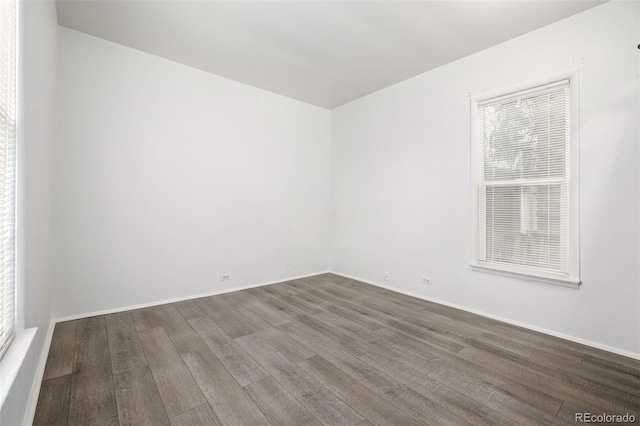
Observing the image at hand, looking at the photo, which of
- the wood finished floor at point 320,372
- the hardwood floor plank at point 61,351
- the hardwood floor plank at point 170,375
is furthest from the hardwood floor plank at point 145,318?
the hardwood floor plank at point 61,351

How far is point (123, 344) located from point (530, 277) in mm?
3994

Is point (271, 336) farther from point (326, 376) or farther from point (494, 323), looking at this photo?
point (494, 323)

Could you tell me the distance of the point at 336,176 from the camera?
17.3 feet

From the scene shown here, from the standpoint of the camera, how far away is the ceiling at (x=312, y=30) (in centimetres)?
258

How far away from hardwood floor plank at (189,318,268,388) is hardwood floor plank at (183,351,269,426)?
0.17ft

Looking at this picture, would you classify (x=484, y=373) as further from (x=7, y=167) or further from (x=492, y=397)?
(x=7, y=167)

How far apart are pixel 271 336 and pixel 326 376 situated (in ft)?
2.68

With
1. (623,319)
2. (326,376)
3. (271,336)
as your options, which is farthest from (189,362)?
(623,319)

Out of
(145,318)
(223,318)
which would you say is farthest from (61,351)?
(223,318)

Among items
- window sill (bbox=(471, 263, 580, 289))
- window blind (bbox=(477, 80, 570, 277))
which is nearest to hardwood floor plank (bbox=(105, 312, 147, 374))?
window sill (bbox=(471, 263, 580, 289))

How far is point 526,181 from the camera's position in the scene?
2953mm

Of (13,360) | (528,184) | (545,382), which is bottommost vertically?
(545,382)

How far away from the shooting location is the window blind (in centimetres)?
275

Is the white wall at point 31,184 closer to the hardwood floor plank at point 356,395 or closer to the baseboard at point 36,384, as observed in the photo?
the baseboard at point 36,384
